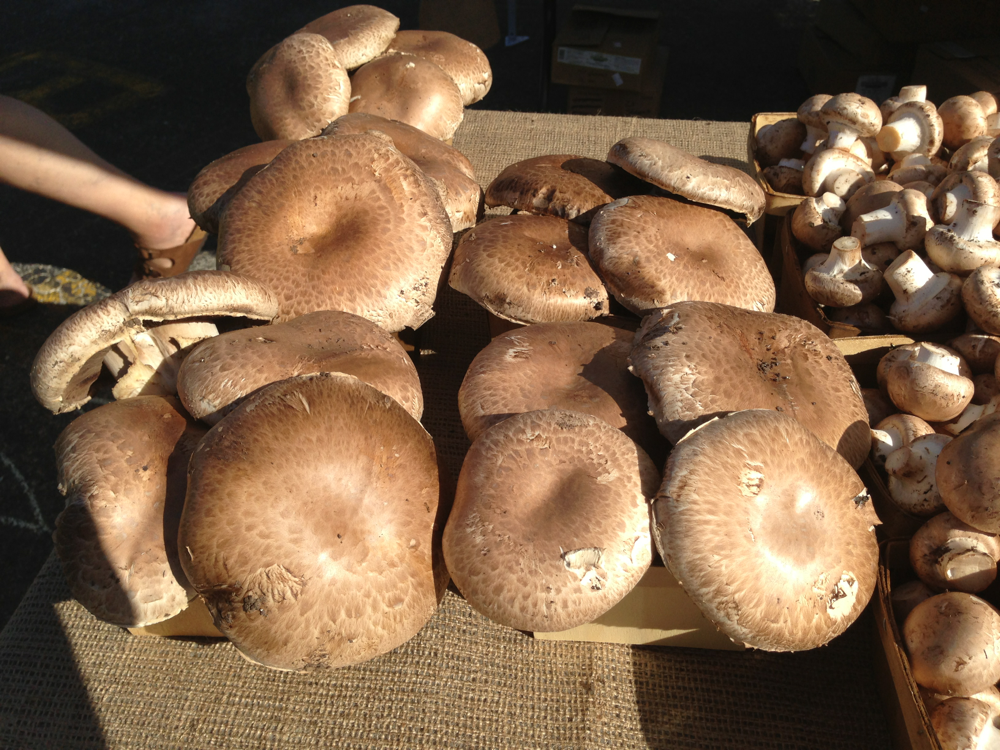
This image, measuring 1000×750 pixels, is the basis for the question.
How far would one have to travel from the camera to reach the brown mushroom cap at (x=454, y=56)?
3865 millimetres

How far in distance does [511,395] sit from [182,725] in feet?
4.65

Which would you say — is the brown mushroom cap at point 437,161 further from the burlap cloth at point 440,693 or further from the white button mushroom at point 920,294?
the white button mushroom at point 920,294

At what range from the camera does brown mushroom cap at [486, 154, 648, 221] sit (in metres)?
2.57

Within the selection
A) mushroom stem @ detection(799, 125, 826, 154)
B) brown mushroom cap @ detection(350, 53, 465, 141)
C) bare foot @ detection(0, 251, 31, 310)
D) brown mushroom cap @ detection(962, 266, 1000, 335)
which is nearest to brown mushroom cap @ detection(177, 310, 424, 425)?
brown mushroom cap @ detection(350, 53, 465, 141)

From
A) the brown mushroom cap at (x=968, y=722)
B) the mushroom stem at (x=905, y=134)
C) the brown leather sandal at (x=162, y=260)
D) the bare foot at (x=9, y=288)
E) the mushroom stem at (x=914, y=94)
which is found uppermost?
the mushroom stem at (x=914, y=94)

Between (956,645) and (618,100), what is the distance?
5121mm

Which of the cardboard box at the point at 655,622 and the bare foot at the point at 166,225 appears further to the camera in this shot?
the bare foot at the point at 166,225

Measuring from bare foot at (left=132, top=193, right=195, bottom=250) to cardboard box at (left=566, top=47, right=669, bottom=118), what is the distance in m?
3.52

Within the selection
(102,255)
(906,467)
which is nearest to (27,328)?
(102,255)

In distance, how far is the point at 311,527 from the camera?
1.63 meters

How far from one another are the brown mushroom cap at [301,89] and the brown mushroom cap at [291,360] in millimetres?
1357

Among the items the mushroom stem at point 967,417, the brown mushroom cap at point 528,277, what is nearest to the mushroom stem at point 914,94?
the mushroom stem at point 967,417

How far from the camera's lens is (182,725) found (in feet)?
6.48

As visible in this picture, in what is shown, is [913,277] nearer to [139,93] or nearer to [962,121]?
[962,121]
